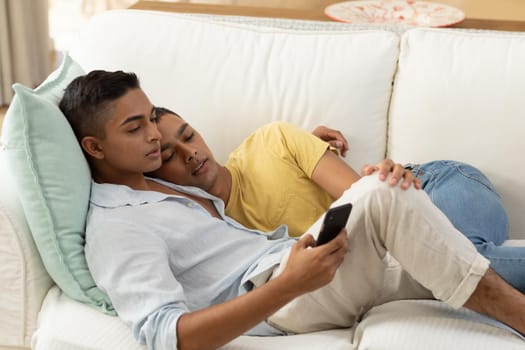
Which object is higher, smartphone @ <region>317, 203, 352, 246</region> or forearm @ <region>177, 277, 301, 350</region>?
smartphone @ <region>317, 203, 352, 246</region>

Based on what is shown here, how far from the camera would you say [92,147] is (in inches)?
71.8

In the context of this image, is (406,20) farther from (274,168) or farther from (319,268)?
(319,268)

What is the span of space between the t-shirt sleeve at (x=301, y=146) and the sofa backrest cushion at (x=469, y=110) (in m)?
0.27

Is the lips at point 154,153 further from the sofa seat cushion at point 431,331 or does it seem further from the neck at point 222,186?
the sofa seat cushion at point 431,331

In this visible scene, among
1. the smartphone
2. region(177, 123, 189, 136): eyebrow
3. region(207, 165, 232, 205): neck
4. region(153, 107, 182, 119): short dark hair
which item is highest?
region(153, 107, 182, 119): short dark hair

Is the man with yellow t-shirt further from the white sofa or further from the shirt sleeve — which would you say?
the shirt sleeve

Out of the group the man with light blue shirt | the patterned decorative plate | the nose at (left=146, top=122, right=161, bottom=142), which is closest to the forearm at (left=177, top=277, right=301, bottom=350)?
the man with light blue shirt

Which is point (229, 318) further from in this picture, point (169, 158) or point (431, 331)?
point (169, 158)

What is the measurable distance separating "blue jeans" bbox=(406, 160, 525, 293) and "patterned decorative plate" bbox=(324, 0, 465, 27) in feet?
2.69

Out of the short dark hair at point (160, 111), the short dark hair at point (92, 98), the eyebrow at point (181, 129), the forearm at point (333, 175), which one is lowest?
the forearm at point (333, 175)

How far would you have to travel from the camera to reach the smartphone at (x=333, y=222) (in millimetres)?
1490

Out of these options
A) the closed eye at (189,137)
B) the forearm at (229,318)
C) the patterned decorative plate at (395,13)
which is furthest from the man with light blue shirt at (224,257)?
the patterned decorative plate at (395,13)

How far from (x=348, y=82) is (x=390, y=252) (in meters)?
0.65

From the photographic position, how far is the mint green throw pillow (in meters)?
1.67
